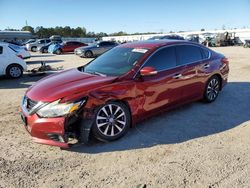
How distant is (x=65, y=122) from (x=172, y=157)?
166cm

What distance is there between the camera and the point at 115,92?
469 cm

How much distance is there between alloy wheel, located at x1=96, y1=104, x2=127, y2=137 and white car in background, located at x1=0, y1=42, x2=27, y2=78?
8.95 m

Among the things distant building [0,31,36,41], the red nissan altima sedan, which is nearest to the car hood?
the red nissan altima sedan

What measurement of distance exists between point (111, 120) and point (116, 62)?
139 cm

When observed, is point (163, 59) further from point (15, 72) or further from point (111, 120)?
point (15, 72)

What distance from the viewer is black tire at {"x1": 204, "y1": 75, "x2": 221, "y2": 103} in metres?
6.79

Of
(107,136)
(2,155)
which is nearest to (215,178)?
(107,136)

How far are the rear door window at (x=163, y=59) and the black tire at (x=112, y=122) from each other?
1040 mm

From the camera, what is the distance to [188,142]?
4.72 metres

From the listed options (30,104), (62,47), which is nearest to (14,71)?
(30,104)

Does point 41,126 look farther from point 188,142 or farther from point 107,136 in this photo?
point 188,142

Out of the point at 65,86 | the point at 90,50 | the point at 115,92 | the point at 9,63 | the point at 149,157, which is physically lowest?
the point at 149,157

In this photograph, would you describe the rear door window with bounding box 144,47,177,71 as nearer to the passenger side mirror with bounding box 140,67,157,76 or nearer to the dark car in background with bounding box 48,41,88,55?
the passenger side mirror with bounding box 140,67,157,76

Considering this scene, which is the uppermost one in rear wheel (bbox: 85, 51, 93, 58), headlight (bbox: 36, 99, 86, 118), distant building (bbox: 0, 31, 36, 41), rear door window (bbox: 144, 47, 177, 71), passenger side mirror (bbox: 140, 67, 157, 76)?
distant building (bbox: 0, 31, 36, 41)
